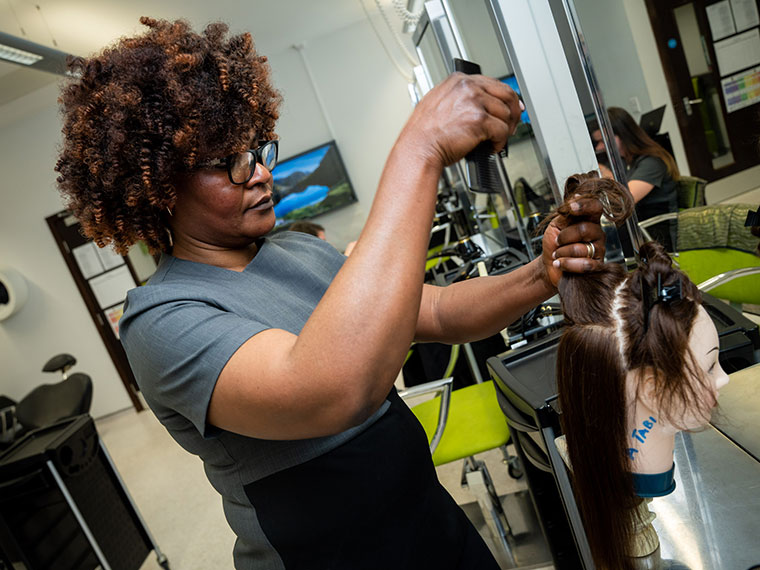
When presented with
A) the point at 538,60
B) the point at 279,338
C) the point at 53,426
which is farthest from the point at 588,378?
the point at 53,426

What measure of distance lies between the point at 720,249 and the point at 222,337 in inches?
60.2

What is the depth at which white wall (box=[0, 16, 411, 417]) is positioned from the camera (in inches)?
254

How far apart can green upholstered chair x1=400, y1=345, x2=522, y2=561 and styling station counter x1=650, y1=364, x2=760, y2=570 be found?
91cm

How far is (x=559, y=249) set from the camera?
0.86 metres

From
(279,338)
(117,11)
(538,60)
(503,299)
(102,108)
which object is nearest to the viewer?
(279,338)

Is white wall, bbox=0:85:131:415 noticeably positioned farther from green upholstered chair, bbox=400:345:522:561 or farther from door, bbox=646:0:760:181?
door, bbox=646:0:760:181

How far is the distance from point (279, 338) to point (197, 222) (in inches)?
12.3

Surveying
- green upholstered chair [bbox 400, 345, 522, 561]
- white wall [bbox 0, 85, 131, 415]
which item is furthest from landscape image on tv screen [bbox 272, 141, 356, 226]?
green upholstered chair [bbox 400, 345, 522, 561]

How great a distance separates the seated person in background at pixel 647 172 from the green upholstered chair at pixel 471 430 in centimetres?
84

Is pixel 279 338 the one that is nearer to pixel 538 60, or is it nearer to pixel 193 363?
pixel 193 363

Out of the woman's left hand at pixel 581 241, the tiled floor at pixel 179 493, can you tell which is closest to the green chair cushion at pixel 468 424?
the tiled floor at pixel 179 493

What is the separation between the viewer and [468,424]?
205cm

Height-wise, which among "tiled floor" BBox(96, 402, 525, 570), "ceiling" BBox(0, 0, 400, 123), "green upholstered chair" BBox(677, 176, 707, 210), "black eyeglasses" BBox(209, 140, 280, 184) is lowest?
"tiled floor" BBox(96, 402, 525, 570)

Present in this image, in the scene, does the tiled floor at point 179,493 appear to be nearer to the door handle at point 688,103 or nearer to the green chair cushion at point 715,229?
the green chair cushion at point 715,229
